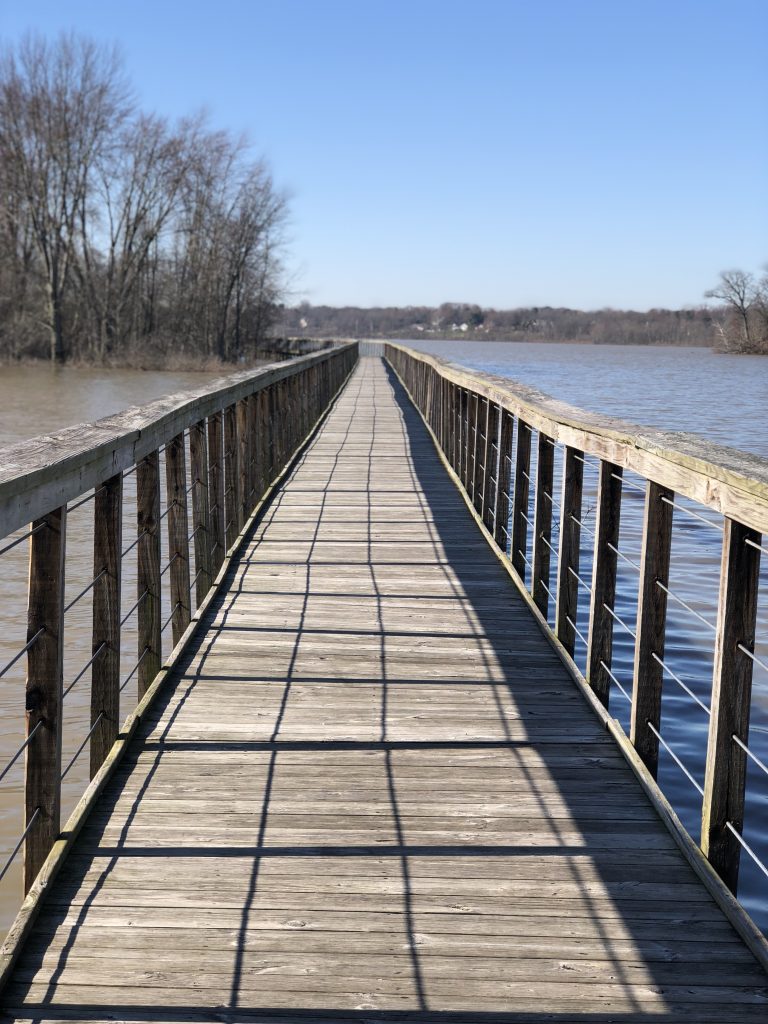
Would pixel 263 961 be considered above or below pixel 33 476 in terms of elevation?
below

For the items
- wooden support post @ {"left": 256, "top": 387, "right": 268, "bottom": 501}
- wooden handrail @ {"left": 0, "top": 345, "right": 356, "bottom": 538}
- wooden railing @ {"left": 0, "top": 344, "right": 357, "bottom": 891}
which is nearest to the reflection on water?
wooden railing @ {"left": 0, "top": 344, "right": 357, "bottom": 891}

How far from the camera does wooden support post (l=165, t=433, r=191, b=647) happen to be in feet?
16.3

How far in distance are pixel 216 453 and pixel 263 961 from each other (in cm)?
405

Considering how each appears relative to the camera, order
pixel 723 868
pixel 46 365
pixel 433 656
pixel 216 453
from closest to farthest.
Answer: pixel 723 868
pixel 433 656
pixel 216 453
pixel 46 365

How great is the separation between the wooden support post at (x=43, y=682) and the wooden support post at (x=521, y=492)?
150 inches

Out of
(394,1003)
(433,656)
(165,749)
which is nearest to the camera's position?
A: (394,1003)

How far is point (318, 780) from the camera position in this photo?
3467 mm

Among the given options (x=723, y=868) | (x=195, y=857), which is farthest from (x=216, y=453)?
(x=723, y=868)

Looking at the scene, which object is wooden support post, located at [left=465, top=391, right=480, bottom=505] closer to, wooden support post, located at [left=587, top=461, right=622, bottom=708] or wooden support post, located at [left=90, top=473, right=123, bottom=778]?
wooden support post, located at [left=587, top=461, right=622, bottom=708]

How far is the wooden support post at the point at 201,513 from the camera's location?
5547 millimetres

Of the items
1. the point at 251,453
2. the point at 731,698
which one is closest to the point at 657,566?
the point at 731,698

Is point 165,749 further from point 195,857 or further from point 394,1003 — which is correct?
point 394,1003

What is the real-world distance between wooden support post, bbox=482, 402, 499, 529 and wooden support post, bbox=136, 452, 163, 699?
3913 mm

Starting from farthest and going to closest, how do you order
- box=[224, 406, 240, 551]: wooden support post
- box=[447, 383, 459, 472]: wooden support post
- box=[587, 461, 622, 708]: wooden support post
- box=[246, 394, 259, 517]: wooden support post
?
box=[447, 383, 459, 472]: wooden support post → box=[246, 394, 259, 517]: wooden support post → box=[224, 406, 240, 551]: wooden support post → box=[587, 461, 622, 708]: wooden support post
